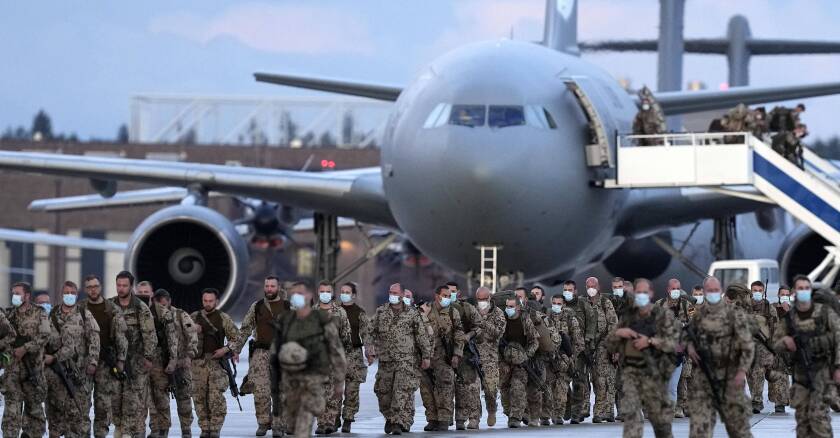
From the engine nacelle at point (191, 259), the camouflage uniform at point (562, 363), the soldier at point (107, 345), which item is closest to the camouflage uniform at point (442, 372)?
the camouflage uniform at point (562, 363)

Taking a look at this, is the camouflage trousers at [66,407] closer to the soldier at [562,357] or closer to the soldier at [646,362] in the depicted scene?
the soldier at [646,362]

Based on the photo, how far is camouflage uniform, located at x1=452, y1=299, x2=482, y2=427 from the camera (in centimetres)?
1795

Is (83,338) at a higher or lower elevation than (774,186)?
lower

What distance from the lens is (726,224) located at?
28984 mm

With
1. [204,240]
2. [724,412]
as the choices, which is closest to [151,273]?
[204,240]

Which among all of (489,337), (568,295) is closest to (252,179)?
(568,295)

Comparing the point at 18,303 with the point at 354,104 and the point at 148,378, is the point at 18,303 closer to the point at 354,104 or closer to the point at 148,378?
the point at 148,378

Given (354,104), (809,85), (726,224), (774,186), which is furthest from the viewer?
(354,104)

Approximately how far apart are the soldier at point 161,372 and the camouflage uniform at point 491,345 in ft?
10.6

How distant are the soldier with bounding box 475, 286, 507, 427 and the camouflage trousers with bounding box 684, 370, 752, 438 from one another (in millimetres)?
4094

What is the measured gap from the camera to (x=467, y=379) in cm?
1805

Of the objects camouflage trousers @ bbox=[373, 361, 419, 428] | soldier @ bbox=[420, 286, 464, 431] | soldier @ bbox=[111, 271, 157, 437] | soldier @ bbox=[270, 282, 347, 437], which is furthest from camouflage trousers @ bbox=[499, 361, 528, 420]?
soldier @ bbox=[270, 282, 347, 437]

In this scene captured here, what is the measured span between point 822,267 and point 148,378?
1362 centimetres

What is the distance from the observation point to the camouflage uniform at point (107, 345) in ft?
51.0
